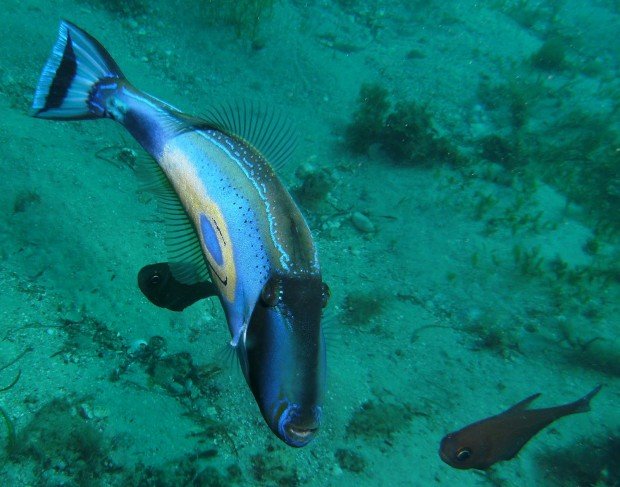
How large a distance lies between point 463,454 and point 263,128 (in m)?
2.38

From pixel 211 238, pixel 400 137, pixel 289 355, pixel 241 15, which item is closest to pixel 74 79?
pixel 211 238

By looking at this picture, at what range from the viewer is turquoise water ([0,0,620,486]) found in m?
2.53

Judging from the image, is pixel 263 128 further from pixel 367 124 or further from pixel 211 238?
pixel 367 124

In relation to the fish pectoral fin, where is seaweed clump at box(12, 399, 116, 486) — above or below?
below

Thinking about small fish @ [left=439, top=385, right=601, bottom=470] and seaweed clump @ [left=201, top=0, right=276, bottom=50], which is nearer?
small fish @ [left=439, top=385, right=601, bottom=470]

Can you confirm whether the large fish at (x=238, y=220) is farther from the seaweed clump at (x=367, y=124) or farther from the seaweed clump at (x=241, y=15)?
the seaweed clump at (x=241, y=15)

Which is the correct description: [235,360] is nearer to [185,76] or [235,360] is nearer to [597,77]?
[185,76]

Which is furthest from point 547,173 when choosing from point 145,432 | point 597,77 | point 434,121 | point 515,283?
point 145,432

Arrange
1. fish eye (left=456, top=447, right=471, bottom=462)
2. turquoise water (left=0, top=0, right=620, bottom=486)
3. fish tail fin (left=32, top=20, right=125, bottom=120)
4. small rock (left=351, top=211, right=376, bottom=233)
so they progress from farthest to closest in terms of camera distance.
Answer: small rock (left=351, top=211, right=376, bottom=233) < turquoise water (left=0, top=0, right=620, bottom=486) < fish eye (left=456, top=447, right=471, bottom=462) < fish tail fin (left=32, top=20, right=125, bottom=120)

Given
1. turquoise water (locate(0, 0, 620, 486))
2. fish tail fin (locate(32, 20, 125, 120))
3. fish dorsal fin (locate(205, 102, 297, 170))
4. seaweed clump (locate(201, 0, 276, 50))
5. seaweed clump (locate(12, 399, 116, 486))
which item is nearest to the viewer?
fish dorsal fin (locate(205, 102, 297, 170))

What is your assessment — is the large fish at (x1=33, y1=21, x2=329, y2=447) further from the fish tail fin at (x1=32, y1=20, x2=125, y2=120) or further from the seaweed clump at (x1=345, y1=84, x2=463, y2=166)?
the seaweed clump at (x1=345, y1=84, x2=463, y2=166)

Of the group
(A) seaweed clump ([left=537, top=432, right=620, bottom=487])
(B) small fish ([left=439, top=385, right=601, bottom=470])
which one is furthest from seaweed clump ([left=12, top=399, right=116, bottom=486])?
(A) seaweed clump ([left=537, top=432, right=620, bottom=487])

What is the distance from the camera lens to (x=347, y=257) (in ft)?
15.4

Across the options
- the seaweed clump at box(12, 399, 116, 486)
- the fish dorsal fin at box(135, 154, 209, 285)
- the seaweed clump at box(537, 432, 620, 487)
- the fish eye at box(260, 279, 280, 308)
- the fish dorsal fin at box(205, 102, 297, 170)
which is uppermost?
the fish dorsal fin at box(205, 102, 297, 170)
